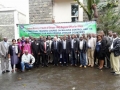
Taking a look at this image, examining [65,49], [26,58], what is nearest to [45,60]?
[65,49]

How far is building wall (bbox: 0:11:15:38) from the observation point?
16016mm

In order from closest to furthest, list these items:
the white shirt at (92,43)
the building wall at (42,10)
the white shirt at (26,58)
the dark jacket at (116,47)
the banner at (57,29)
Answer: the dark jacket at (116,47)
the white shirt at (26,58)
the white shirt at (92,43)
the banner at (57,29)
the building wall at (42,10)

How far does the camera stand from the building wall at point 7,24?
16.0 meters

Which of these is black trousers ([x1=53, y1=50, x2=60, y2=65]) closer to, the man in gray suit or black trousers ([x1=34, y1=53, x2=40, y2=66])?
black trousers ([x1=34, y1=53, x2=40, y2=66])

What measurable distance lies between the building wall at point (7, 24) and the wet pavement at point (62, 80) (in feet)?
19.9

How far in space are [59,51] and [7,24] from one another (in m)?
6.36

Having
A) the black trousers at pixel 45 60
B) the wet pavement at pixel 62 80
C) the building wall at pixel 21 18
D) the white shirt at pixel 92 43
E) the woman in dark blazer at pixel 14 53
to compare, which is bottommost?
the wet pavement at pixel 62 80

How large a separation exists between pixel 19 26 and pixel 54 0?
4953mm

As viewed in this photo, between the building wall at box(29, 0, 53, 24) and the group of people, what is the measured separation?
5605 millimetres

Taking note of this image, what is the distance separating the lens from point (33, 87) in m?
7.69

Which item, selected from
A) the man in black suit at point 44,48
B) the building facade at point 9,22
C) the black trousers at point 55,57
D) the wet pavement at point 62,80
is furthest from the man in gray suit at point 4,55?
the building facade at point 9,22

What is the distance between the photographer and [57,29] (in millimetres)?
13367

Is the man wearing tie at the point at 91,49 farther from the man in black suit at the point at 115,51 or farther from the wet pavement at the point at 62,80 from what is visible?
the man in black suit at the point at 115,51

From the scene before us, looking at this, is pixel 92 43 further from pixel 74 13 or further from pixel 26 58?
pixel 74 13
